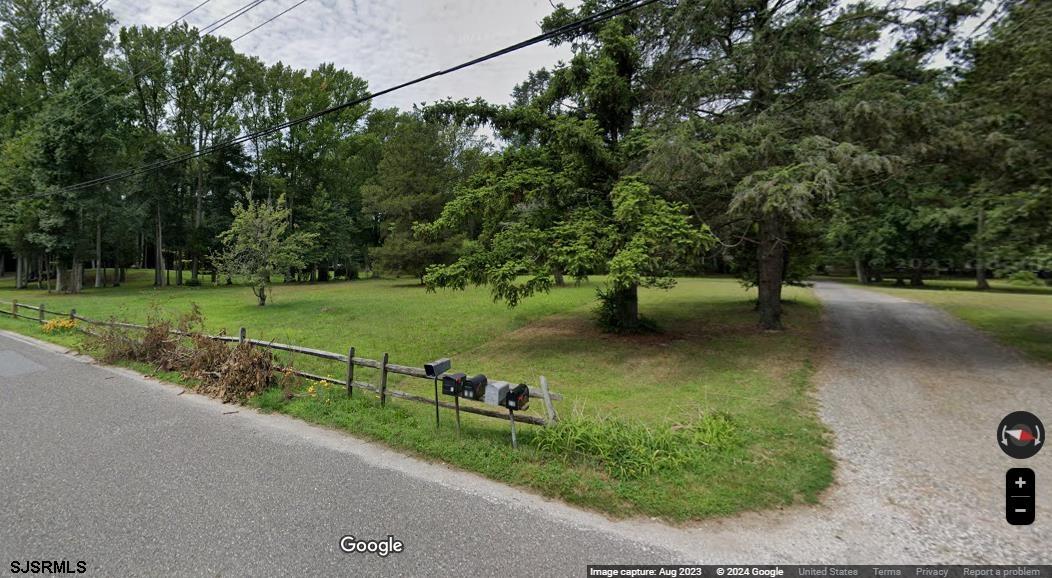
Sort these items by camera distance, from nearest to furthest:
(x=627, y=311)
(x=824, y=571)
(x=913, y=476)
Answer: (x=824, y=571) → (x=913, y=476) → (x=627, y=311)

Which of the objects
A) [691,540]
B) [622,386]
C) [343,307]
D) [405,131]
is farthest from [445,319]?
[405,131]

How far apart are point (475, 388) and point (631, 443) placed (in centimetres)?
180

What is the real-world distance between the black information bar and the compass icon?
1878 mm

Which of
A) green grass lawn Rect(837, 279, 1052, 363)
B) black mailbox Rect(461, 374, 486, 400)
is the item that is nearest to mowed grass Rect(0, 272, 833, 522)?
black mailbox Rect(461, 374, 486, 400)

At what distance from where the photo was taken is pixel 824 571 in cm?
297

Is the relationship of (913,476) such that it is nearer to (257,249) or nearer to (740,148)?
(740,148)

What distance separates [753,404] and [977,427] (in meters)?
2.56

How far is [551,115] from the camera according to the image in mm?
12008

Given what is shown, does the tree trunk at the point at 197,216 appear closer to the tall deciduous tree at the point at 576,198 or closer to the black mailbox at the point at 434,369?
the tall deciduous tree at the point at 576,198

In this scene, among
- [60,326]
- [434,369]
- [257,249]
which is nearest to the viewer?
[434,369]

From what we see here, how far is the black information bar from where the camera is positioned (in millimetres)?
2912

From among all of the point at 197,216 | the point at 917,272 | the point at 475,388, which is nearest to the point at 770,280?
the point at 475,388

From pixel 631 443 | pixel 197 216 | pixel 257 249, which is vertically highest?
pixel 197 216

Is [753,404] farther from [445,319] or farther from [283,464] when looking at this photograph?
[445,319]
